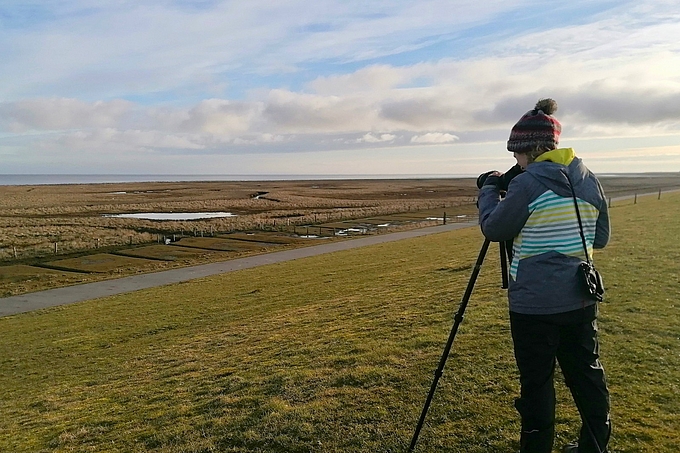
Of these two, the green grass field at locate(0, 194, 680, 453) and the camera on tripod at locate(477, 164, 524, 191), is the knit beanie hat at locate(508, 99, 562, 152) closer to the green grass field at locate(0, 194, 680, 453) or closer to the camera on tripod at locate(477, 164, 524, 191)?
the camera on tripod at locate(477, 164, 524, 191)

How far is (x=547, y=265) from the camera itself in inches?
137

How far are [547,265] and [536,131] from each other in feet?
3.26

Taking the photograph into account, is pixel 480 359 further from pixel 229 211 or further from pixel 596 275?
pixel 229 211

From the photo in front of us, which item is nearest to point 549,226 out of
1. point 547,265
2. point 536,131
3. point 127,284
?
point 547,265

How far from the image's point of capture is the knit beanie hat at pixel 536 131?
3.59m

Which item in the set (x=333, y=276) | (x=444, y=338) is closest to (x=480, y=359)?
(x=444, y=338)

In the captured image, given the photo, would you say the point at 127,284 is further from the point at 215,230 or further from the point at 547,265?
the point at 215,230

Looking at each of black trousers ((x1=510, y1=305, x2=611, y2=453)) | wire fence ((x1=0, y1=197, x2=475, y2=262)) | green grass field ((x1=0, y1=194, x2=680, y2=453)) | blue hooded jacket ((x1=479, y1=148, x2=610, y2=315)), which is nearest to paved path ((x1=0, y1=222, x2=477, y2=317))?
green grass field ((x1=0, y1=194, x2=680, y2=453))

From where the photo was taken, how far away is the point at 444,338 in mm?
7762

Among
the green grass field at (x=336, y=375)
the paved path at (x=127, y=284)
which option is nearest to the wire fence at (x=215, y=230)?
the paved path at (x=127, y=284)

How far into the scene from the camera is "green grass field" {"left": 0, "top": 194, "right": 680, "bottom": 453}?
5.23 meters

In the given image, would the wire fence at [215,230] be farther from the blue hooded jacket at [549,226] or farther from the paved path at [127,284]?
the blue hooded jacket at [549,226]

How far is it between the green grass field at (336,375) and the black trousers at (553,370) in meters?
1.12

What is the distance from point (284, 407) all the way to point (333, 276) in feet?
47.8
